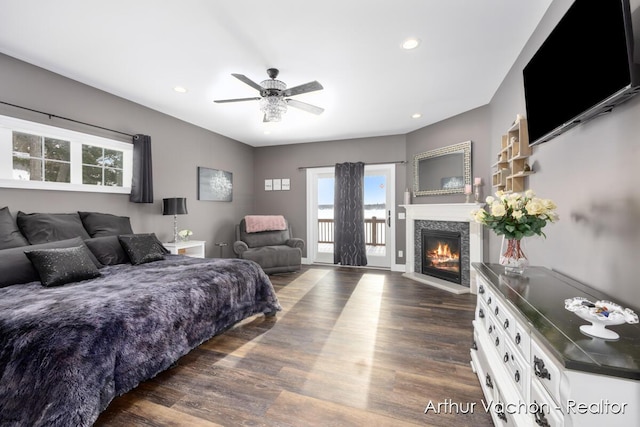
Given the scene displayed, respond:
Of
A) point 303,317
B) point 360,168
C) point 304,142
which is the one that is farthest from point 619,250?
point 304,142

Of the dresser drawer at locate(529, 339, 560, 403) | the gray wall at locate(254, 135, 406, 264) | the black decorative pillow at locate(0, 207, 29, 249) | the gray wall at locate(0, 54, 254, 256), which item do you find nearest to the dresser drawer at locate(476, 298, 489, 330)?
the dresser drawer at locate(529, 339, 560, 403)

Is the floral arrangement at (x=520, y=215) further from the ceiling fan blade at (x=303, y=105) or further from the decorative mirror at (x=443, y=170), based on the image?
→ the decorative mirror at (x=443, y=170)

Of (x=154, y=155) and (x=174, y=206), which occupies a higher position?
(x=154, y=155)

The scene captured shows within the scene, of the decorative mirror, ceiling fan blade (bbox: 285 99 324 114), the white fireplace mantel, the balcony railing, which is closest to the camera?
ceiling fan blade (bbox: 285 99 324 114)

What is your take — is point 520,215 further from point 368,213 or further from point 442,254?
point 368,213

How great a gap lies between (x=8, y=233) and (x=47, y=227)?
10.8 inches

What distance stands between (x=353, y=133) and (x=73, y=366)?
16.3 ft

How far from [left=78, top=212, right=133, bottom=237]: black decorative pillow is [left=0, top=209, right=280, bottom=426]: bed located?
34 centimetres

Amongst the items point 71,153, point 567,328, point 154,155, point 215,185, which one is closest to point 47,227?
point 71,153

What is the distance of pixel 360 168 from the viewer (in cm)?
559

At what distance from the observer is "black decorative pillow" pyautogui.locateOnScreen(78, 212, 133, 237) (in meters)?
3.11

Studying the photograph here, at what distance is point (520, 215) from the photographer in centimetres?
166

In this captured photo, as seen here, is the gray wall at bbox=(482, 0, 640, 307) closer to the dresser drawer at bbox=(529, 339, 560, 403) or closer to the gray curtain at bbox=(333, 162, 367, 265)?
the dresser drawer at bbox=(529, 339, 560, 403)

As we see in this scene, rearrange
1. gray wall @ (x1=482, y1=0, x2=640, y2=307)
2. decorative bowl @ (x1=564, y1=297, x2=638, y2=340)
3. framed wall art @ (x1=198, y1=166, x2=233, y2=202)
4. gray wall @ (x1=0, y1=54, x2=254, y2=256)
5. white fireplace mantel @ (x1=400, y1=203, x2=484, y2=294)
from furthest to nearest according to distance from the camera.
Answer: framed wall art @ (x1=198, y1=166, x2=233, y2=202)
white fireplace mantel @ (x1=400, y1=203, x2=484, y2=294)
gray wall @ (x1=0, y1=54, x2=254, y2=256)
gray wall @ (x1=482, y1=0, x2=640, y2=307)
decorative bowl @ (x1=564, y1=297, x2=638, y2=340)
